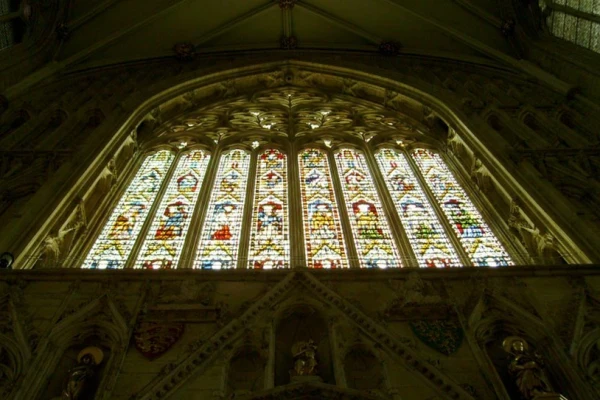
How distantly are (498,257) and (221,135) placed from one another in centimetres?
774

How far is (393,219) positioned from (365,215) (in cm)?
54

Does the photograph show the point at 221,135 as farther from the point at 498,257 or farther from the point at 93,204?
the point at 498,257

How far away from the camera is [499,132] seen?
39.6 feet

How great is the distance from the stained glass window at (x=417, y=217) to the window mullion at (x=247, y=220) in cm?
273

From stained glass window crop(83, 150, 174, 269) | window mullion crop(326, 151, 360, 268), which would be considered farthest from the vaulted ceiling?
window mullion crop(326, 151, 360, 268)

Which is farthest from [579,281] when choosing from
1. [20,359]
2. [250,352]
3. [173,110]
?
[173,110]

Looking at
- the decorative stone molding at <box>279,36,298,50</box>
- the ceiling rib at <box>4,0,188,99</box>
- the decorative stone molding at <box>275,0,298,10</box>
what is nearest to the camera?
the ceiling rib at <box>4,0,188,99</box>

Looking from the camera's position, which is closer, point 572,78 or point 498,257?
point 498,257

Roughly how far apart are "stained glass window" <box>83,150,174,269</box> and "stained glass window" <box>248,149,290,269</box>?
6.75 feet

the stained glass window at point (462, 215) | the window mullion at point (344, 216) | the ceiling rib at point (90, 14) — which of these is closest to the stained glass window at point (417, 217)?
the stained glass window at point (462, 215)

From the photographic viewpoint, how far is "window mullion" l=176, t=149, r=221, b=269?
899cm

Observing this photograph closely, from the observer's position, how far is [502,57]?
14992mm

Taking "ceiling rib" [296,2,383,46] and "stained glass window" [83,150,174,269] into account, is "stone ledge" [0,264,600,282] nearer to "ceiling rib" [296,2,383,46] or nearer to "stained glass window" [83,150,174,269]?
"stained glass window" [83,150,174,269]

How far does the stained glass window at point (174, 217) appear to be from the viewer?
9109mm
